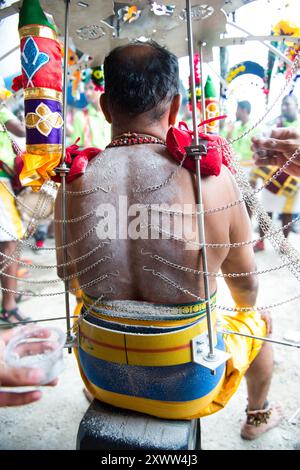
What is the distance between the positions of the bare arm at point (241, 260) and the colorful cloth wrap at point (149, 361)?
18 centimetres

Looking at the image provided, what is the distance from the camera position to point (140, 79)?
112cm

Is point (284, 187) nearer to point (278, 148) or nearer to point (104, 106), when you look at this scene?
point (278, 148)

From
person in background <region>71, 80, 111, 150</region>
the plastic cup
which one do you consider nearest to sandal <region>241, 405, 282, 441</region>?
the plastic cup

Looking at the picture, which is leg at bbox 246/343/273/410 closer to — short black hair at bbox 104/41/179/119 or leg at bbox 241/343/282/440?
leg at bbox 241/343/282/440

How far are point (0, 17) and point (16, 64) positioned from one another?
1407mm

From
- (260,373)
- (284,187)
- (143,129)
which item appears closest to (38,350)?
(143,129)

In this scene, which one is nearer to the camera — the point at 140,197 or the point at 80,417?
the point at 140,197

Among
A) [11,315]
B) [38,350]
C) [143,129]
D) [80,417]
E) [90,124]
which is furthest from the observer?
[90,124]

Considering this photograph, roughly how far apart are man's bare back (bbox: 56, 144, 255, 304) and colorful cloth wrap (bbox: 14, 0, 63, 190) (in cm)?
15

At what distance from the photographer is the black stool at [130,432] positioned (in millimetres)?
1086

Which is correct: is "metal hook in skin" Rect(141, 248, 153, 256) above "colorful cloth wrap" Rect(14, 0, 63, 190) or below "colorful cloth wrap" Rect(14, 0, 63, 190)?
below

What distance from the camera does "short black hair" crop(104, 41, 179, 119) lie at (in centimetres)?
112

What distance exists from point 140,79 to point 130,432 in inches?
43.6

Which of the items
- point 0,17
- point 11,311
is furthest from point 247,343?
point 11,311
